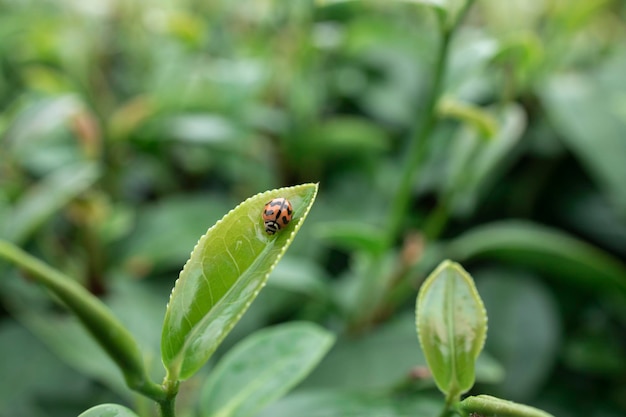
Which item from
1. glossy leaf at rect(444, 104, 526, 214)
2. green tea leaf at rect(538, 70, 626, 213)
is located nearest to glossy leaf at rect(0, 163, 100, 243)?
glossy leaf at rect(444, 104, 526, 214)

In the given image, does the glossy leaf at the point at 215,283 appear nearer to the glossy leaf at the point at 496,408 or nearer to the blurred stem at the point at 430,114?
the glossy leaf at the point at 496,408

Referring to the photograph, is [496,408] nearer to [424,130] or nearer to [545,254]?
[424,130]

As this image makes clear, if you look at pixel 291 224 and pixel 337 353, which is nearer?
pixel 291 224

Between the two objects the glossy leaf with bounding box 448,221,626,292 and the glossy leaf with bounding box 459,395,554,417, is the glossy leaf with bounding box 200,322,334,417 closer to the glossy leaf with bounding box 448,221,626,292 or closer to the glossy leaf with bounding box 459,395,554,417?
the glossy leaf with bounding box 459,395,554,417

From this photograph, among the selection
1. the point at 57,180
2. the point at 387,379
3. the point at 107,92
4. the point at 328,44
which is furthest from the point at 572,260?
the point at 107,92

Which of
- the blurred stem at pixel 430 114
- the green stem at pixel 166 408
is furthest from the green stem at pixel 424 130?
the green stem at pixel 166 408

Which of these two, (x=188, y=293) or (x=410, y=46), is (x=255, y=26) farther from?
(x=188, y=293)
